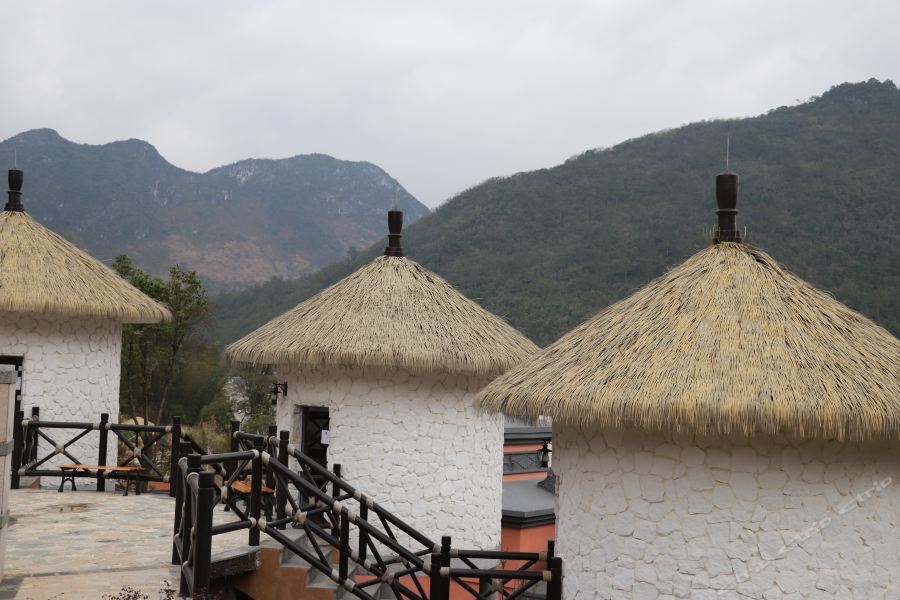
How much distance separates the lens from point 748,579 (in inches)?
288

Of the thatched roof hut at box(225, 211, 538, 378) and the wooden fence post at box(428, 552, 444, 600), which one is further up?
the thatched roof hut at box(225, 211, 538, 378)

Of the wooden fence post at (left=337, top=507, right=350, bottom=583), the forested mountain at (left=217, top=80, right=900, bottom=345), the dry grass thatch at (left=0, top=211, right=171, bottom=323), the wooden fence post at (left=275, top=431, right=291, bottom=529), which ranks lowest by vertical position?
the wooden fence post at (left=337, top=507, right=350, bottom=583)

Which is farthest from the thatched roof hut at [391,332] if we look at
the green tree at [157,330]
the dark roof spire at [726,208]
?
the green tree at [157,330]

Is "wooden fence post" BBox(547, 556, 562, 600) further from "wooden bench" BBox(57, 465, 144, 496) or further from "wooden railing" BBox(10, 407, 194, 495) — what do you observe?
"wooden bench" BBox(57, 465, 144, 496)

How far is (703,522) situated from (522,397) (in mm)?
1777

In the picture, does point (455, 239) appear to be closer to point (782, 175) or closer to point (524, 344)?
point (782, 175)

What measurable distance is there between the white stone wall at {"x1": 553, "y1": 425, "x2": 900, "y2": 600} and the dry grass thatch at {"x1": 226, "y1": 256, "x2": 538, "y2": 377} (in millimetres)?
4325

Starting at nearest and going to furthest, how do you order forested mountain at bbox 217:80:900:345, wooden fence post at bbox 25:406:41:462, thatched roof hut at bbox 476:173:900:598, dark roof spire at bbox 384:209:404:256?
thatched roof hut at bbox 476:173:900:598 → wooden fence post at bbox 25:406:41:462 → dark roof spire at bbox 384:209:404:256 → forested mountain at bbox 217:80:900:345

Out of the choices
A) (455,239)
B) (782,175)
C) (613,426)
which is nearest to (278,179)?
(455,239)

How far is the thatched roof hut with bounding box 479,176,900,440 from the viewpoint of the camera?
6961 millimetres

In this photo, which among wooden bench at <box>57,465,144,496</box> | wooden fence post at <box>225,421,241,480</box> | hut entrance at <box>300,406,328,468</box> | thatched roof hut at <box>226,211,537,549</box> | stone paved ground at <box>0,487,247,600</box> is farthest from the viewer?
hut entrance at <box>300,406,328,468</box>

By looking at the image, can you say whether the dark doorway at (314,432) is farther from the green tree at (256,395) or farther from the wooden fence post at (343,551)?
the green tree at (256,395)

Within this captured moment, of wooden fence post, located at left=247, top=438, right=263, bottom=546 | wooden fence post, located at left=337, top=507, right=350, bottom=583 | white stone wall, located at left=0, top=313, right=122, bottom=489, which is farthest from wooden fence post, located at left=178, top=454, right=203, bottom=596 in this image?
white stone wall, located at left=0, top=313, right=122, bottom=489

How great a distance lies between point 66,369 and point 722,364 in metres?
9.99
